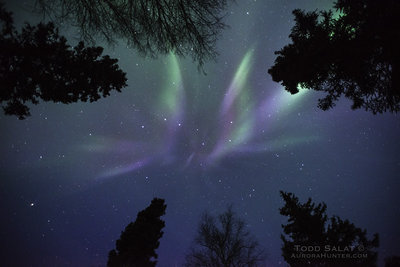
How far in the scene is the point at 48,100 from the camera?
434 cm

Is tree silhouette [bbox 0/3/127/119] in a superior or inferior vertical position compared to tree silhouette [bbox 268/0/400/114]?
inferior

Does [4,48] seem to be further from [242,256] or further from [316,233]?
[242,256]

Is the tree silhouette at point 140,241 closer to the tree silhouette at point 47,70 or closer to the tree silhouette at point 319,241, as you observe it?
the tree silhouette at point 319,241

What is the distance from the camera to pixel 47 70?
413cm

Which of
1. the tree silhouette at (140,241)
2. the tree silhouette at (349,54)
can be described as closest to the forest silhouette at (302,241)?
the tree silhouette at (140,241)

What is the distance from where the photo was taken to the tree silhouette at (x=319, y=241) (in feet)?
40.8

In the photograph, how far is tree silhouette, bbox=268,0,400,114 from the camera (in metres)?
4.48

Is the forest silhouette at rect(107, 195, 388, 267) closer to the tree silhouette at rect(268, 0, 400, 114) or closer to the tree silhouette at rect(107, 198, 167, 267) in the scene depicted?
the tree silhouette at rect(107, 198, 167, 267)

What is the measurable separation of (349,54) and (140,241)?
19.4m

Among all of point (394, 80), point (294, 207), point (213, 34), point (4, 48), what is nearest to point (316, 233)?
point (294, 207)

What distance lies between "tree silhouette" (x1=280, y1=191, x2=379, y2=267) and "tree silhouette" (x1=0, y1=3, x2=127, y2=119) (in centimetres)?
1426

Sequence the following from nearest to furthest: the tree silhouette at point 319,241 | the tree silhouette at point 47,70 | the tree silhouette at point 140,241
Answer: the tree silhouette at point 47,70 → the tree silhouette at point 319,241 → the tree silhouette at point 140,241

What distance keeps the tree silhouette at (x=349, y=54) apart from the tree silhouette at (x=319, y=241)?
1076 cm

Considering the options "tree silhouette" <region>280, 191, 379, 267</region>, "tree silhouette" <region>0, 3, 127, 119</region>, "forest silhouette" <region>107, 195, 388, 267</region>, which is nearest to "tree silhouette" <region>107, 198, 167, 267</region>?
"forest silhouette" <region>107, 195, 388, 267</region>
